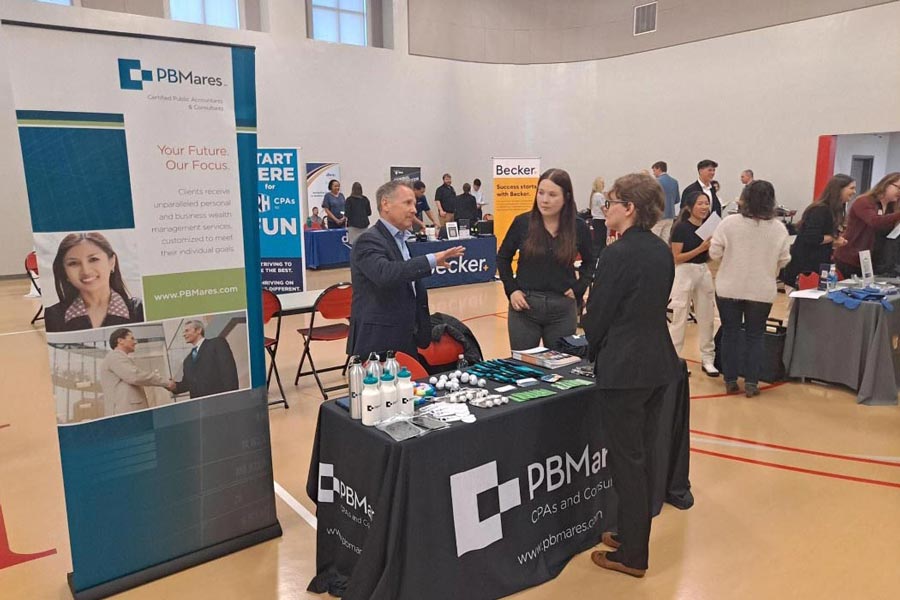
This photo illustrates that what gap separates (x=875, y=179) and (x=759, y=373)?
8574 mm

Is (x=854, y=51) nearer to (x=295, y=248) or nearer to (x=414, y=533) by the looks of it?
(x=295, y=248)

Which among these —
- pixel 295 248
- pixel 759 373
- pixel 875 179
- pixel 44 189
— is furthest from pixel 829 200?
pixel 875 179

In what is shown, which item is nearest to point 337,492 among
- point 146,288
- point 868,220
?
point 146,288

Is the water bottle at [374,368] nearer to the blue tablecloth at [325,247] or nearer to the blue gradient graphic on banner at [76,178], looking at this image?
the blue gradient graphic on banner at [76,178]

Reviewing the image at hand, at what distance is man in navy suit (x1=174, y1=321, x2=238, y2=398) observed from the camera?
257cm

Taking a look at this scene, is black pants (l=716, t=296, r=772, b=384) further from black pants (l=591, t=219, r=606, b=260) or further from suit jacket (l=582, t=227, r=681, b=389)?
black pants (l=591, t=219, r=606, b=260)

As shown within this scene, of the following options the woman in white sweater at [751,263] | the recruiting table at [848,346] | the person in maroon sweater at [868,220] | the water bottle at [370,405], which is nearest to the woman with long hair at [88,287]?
the water bottle at [370,405]

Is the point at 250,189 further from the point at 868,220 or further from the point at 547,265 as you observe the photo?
the point at 868,220

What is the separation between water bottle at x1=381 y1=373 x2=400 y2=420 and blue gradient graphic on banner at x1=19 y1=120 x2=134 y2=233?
1120 millimetres

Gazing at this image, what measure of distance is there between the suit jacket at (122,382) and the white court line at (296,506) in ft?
3.29

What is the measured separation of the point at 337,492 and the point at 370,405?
43cm

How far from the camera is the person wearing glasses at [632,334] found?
7.55 feet

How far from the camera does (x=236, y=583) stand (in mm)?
2578

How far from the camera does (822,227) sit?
5.20m
